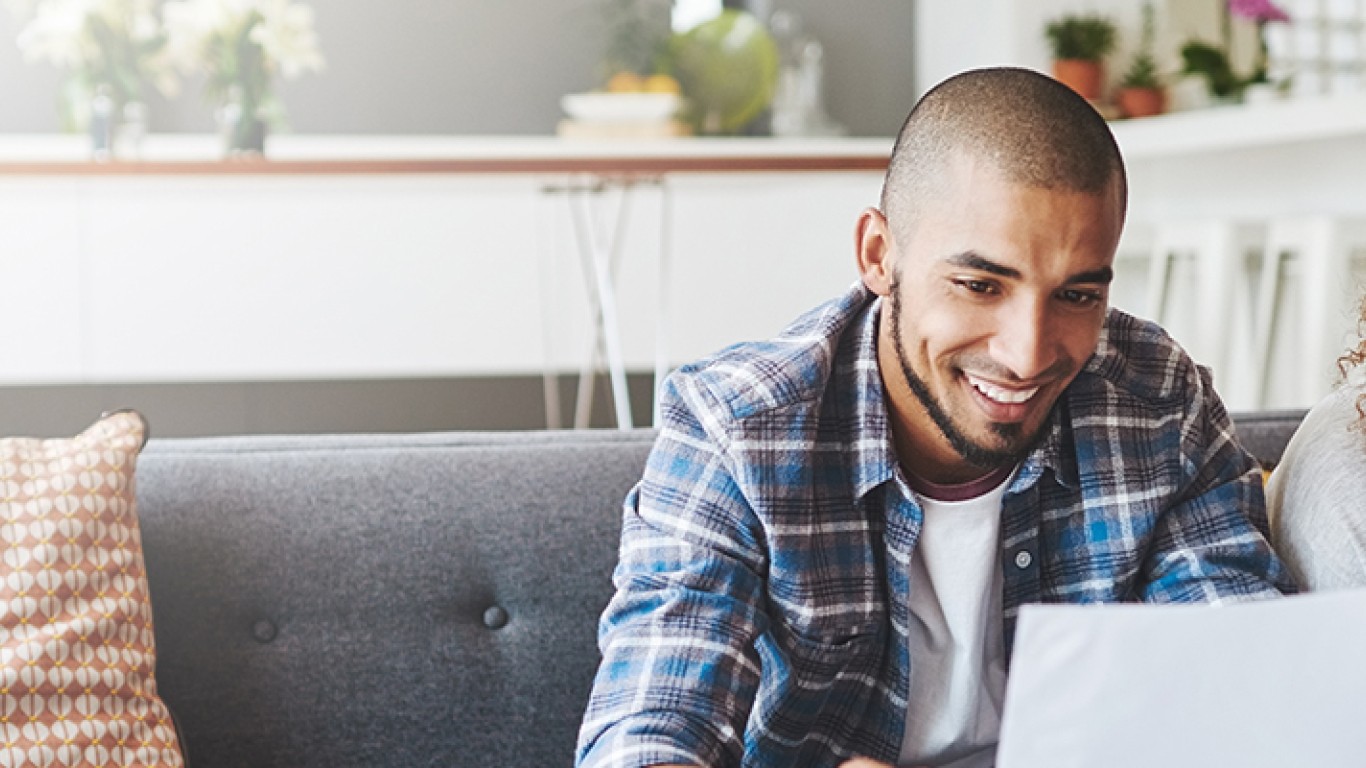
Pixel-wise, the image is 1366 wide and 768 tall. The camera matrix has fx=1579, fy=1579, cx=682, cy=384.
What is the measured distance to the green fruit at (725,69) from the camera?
4.83 metres

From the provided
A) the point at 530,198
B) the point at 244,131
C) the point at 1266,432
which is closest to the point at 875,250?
the point at 1266,432

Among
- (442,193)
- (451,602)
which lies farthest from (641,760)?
(442,193)

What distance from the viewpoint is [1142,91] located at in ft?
14.2

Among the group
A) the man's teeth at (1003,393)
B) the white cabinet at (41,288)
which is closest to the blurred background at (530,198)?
the white cabinet at (41,288)

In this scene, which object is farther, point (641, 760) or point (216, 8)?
point (216, 8)

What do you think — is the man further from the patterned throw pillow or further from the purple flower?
the purple flower

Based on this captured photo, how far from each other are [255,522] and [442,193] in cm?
305

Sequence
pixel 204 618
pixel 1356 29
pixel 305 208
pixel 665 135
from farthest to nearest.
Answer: pixel 665 135
pixel 305 208
pixel 1356 29
pixel 204 618

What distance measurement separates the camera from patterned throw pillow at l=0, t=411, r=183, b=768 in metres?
1.24

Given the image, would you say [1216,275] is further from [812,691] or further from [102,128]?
[812,691]

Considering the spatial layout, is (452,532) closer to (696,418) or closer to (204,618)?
(204,618)

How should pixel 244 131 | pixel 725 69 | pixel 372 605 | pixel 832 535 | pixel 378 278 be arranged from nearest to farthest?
pixel 832 535 → pixel 372 605 → pixel 244 131 → pixel 378 278 → pixel 725 69

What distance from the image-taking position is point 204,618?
4.77 ft

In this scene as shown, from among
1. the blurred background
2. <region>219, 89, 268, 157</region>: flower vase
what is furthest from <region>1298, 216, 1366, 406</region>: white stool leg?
<region>219, 89, 268, 157</region>: flower vase
